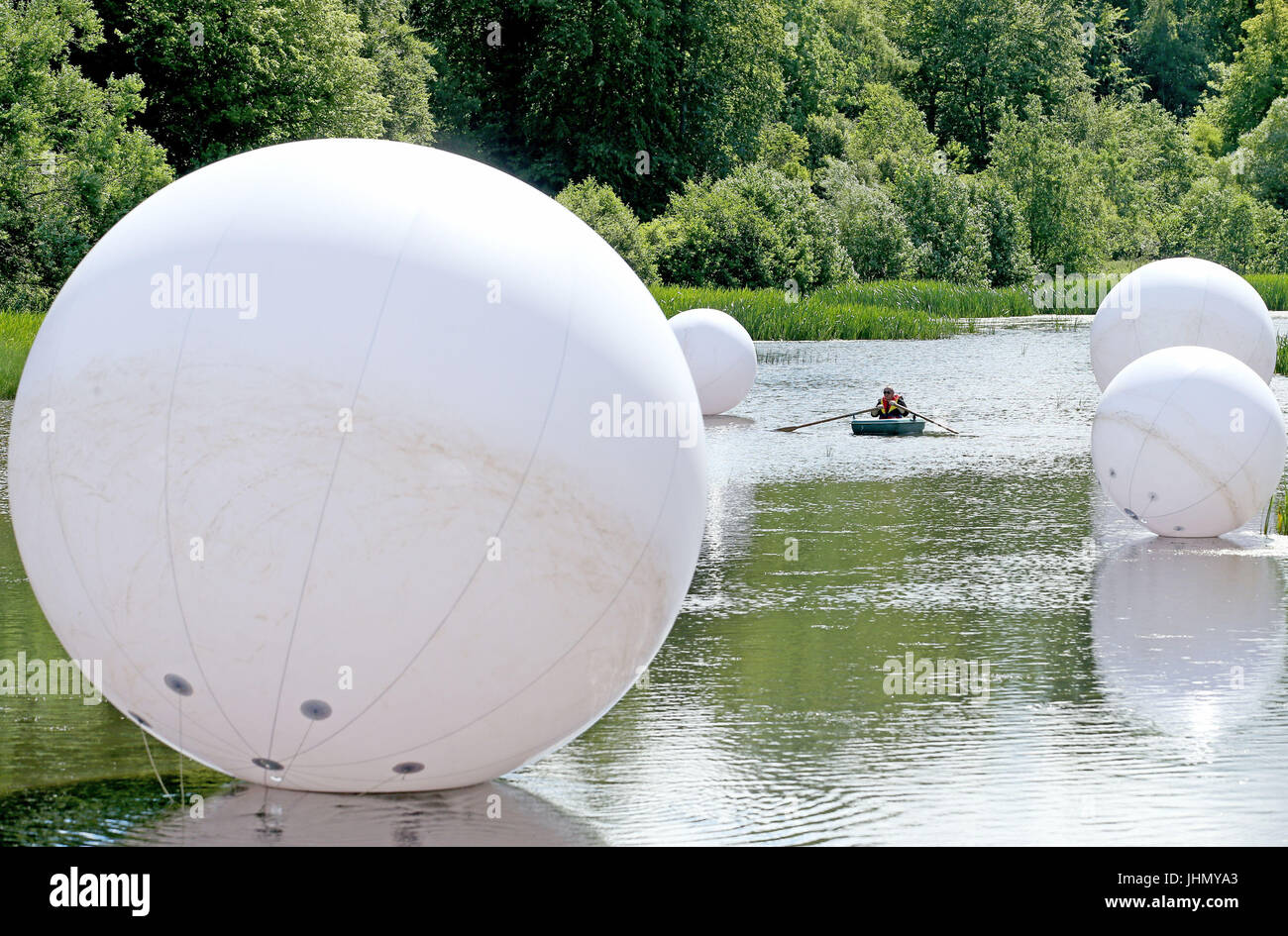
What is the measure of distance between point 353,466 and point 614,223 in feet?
156

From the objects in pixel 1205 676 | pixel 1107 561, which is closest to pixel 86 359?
pixel 1205 676

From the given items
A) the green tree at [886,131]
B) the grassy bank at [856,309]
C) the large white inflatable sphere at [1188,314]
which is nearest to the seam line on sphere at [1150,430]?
the large white inflatable sphere at [1188,314]

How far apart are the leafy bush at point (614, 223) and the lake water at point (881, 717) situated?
35382 mm

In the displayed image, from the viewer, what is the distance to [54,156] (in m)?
42.7

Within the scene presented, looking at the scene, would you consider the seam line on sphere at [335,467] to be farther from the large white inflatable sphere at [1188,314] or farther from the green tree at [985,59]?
the green tree at [985,59]

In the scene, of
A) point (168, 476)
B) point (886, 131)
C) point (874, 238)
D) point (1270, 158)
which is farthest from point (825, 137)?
point (168, 476)

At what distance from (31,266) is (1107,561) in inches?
1299

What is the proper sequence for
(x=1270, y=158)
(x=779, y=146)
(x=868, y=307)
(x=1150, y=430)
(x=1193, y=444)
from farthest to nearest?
(x=1270, y=158) → (x=779, y=146) → (x=868, y=307) → (x=1150, y=430) → (x=1193, y=444)

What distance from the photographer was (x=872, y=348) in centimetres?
3988

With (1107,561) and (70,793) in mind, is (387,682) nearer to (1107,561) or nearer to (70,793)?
(70,793)

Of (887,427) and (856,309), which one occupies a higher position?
(856,309)

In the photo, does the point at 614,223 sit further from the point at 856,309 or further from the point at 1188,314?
the point at 1188,314

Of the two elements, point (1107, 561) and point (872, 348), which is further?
point (872, 348)

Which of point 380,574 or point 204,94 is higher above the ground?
point 204,94
